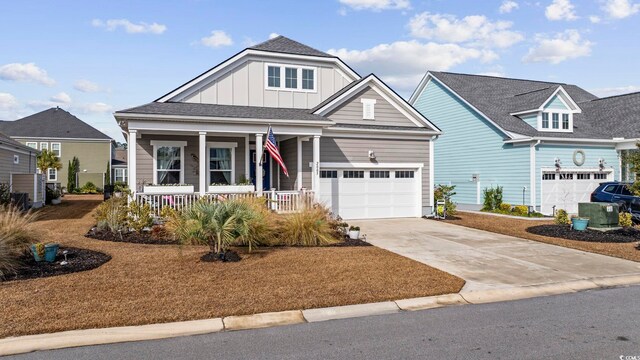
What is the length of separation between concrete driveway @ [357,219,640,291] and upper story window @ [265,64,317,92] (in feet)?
24.4

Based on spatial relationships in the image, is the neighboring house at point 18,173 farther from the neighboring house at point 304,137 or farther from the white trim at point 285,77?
the white trim at point 285,77

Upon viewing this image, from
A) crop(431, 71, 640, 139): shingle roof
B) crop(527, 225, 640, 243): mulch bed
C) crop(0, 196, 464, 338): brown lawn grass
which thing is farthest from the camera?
crop(431, 71, 640, 139): shingle roof

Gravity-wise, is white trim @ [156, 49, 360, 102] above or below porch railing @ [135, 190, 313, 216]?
above

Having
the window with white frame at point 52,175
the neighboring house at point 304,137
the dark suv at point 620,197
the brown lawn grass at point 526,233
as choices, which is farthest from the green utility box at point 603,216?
the window with white frame at point 52,175

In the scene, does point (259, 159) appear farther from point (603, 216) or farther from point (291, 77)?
point (603, 216)

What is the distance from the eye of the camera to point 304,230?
440 inches

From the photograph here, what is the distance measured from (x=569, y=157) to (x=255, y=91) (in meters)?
15.4

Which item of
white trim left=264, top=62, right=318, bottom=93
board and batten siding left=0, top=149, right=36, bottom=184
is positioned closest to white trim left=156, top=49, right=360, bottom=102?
white trim left=264, top=62, right=318, bottom=93

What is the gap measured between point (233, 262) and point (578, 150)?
768 inches

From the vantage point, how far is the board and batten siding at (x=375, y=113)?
17891mm

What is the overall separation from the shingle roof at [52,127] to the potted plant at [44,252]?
1496 inches

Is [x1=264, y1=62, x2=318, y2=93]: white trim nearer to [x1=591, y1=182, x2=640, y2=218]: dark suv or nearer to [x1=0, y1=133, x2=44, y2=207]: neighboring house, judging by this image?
[x1=0, y1=133, x2=44, y2=207]: neighboring house

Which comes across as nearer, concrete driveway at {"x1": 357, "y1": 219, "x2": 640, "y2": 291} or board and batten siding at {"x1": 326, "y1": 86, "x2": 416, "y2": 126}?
concrete driveway at {"x1": 357, "y1": 219, "x2": 640, "y2": 291}

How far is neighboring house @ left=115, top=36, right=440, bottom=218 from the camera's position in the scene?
53.3ft
